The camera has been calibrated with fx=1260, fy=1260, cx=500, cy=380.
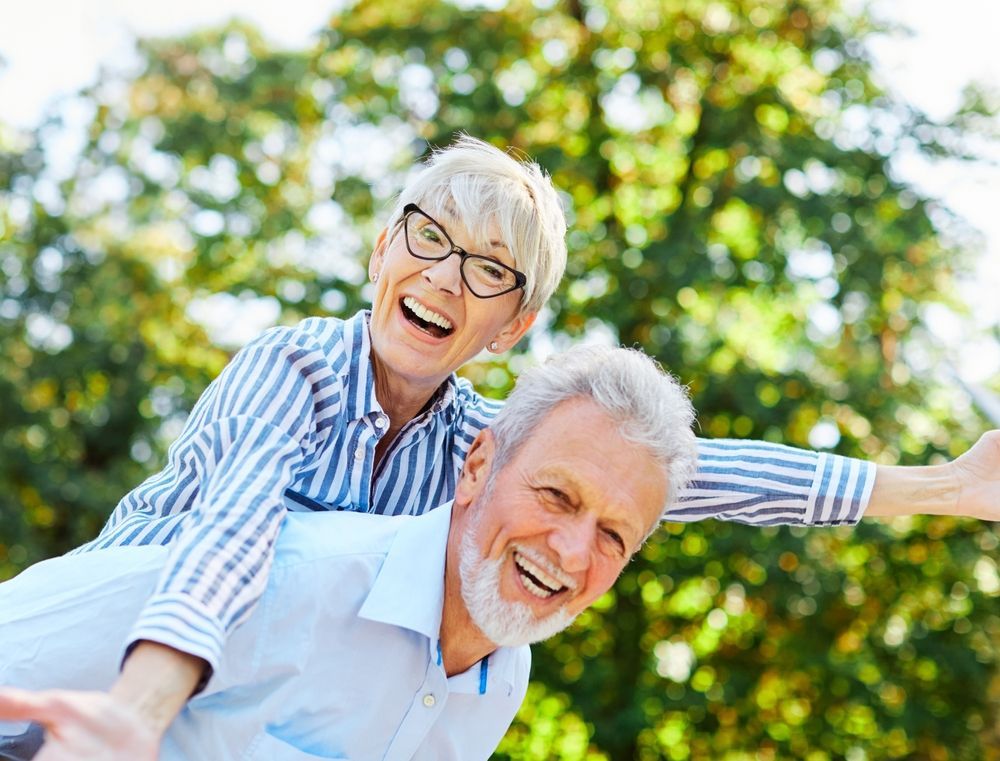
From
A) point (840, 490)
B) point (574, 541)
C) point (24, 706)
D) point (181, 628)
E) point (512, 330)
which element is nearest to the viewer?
point (24, 706)

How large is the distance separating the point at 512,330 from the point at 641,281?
23.4 feet

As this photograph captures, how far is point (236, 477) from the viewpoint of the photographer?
1.91m

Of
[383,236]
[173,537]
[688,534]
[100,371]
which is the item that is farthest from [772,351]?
[173,537]

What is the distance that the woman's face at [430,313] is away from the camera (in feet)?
8.42

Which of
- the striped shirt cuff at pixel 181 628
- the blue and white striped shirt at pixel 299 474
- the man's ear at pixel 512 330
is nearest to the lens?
the striped shirt cuff at pixel 181 628

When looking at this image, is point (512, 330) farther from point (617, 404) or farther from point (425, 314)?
point (617, 404)

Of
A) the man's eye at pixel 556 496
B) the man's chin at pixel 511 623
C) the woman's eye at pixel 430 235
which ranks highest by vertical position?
the woman's eye at pixel 430 235

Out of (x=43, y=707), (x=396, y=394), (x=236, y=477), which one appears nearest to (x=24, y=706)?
(x=43, y=707)

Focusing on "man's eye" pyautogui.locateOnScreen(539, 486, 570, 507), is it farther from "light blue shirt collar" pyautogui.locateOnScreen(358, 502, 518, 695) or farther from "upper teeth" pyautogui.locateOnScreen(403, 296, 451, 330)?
"upper teeth" pyautogui.locateOnScreen(403, 296, 451, 330)

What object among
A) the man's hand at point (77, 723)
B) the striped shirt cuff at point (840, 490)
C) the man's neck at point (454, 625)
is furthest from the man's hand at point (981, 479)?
the man's hand at point (77, 723)

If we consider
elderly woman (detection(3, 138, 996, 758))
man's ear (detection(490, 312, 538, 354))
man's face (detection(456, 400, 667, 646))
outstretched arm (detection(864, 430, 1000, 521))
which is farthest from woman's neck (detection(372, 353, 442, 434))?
outstretched arm (detection(864, 430, 1000, 521))

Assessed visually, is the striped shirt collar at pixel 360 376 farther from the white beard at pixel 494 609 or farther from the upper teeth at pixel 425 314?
the white beard at pixel 494 609

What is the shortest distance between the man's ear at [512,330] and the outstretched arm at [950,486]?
819 millimetres

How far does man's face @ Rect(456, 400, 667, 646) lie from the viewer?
82.4 inches
